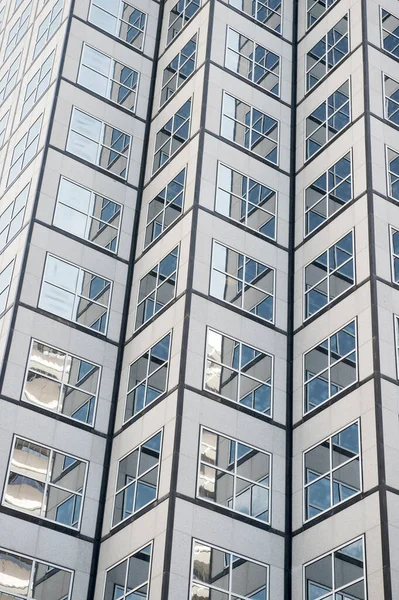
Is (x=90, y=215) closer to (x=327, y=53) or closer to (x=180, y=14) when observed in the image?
(x=180, y=14)

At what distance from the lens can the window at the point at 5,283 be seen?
41562 mm

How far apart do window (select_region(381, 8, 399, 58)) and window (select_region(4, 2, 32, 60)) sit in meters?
20.1

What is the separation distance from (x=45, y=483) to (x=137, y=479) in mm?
3413

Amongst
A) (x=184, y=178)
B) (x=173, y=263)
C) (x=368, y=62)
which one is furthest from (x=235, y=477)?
(x=368, y=62)

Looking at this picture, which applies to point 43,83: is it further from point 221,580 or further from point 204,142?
point 221,580

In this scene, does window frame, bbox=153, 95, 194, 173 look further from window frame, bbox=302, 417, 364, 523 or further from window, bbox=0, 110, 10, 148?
window frame, bbox=302, 417, 364, 523

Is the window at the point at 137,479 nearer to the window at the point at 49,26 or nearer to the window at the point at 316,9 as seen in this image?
the window at the point at 49,26

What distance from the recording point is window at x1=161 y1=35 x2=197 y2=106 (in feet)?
158

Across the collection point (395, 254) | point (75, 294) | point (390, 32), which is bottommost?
point (75, 294)

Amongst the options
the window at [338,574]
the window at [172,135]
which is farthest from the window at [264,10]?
the window at [338,574]

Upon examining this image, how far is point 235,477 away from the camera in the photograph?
36.6 m

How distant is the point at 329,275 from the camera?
134 feet

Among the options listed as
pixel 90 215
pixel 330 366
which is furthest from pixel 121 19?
pixel 330 366

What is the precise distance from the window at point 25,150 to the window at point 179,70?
6.22 meters
